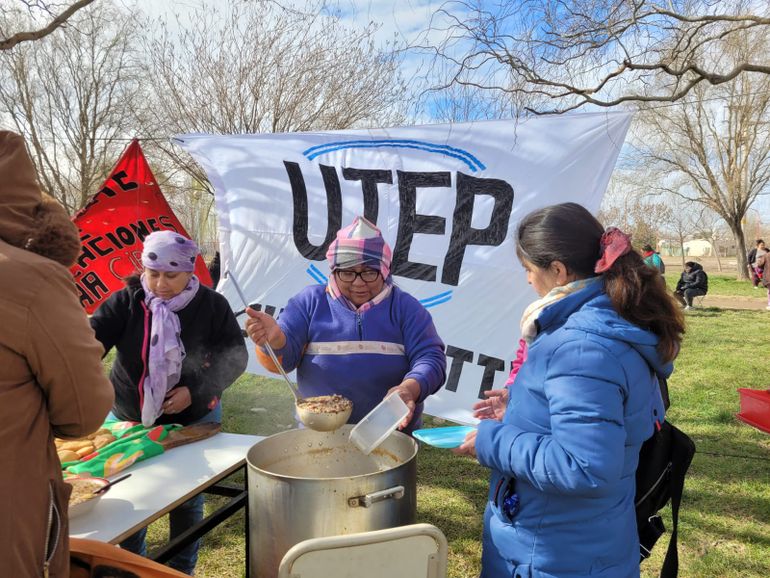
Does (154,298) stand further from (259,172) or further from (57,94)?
(57,94)

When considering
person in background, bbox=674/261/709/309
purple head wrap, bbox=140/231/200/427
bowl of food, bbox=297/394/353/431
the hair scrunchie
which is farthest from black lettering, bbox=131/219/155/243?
person in background, bbox=674/261/709/309

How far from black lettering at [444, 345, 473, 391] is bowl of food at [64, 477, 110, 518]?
2.47m

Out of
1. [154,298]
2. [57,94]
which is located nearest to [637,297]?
[154,298]

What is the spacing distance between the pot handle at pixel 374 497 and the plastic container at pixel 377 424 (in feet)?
0.81

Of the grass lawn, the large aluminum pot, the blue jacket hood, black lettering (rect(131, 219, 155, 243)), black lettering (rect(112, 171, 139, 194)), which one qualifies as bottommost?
the grass lawn

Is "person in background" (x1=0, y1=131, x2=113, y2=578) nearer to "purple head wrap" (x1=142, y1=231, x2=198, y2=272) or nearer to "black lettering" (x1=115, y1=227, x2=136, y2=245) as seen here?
"purple head wrap" (x1=142, y1=231, x2=198, y2=272)

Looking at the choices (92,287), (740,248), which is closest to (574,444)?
(92,287)

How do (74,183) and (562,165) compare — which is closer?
(562,165)

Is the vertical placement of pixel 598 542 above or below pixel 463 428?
below

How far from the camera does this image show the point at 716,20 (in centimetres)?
427

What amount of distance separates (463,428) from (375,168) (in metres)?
2.79

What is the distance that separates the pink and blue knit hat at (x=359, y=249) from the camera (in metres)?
2.26

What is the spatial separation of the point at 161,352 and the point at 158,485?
844mm

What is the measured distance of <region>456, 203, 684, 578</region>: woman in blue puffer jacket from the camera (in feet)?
4.14
